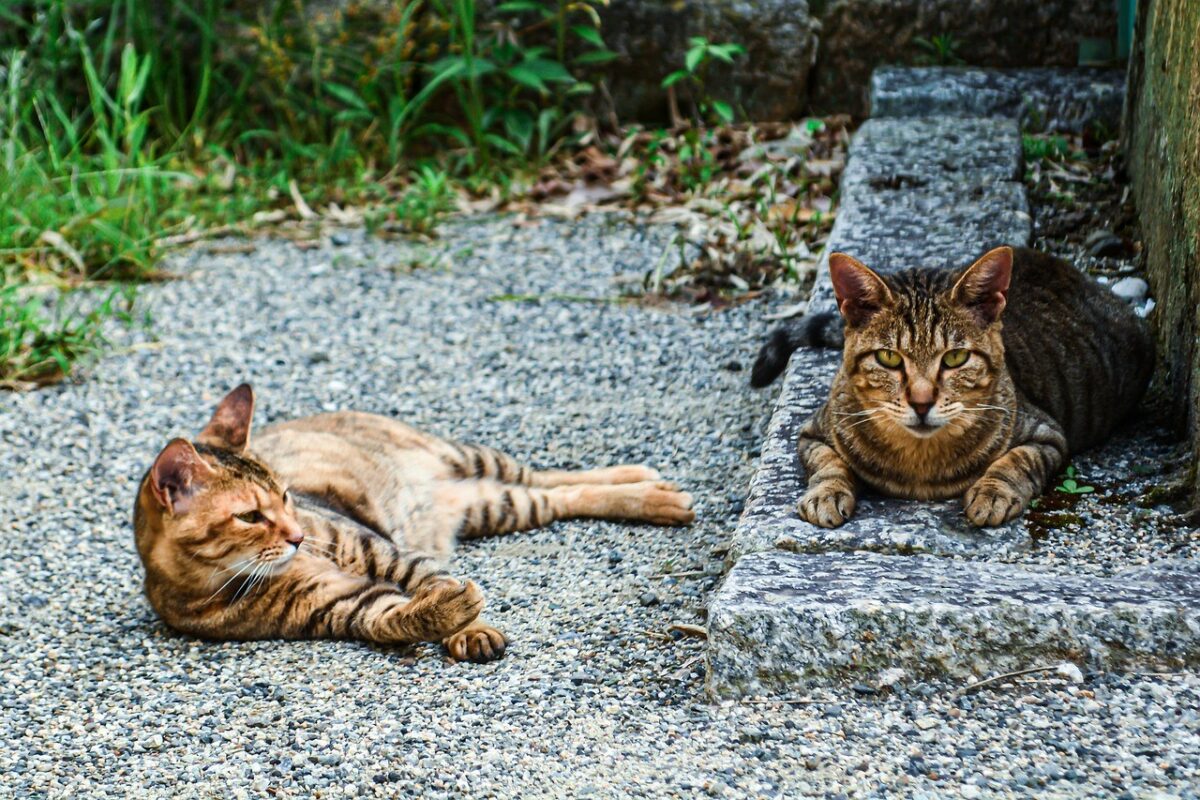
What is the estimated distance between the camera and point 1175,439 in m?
3.67

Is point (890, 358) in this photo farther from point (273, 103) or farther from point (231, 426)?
point (273, 103)

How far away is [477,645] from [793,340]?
1.70 m

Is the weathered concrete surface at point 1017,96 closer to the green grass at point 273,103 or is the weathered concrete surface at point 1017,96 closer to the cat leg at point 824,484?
the green grass at point 273,103

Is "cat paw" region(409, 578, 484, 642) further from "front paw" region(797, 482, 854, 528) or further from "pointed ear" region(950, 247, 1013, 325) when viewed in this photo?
"pointed ear" region(950, 247, 1013, 325)

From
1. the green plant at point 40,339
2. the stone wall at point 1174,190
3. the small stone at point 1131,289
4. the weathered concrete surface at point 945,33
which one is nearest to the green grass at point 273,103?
the green plant at point 40,339

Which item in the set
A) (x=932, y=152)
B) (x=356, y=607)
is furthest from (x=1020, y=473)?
(x=932, y=152)

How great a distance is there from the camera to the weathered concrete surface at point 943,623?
2801mm

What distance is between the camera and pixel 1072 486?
3.46 meters

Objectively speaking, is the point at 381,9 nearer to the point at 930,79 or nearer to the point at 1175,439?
the point at 930,79

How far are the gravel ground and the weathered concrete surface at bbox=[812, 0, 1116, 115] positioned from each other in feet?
5.58

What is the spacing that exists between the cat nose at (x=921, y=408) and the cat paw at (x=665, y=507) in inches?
41.9

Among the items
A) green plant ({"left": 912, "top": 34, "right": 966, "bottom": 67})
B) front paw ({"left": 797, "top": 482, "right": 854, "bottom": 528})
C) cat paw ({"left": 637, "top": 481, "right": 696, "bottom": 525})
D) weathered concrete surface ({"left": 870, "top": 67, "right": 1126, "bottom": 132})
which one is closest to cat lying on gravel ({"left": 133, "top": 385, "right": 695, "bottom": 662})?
cat paw ({"left": 637, "top": 481, "right": 696, "bottom": 525})

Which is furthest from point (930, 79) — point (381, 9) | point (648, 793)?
point (648, 793)

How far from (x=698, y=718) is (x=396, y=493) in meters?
1.68
